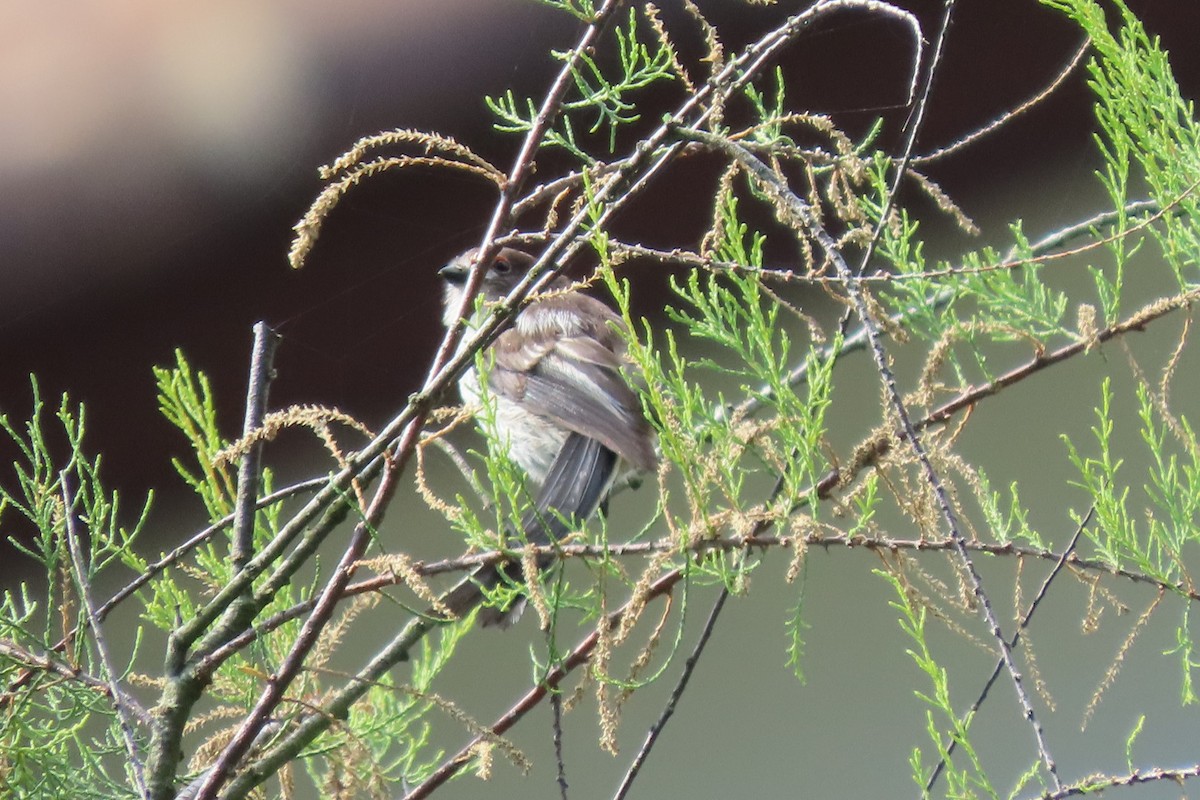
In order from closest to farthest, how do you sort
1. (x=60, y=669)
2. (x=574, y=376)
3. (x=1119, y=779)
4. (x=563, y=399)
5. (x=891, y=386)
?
(x=891, y=386)
(x=1119, y=779)
(x=60, y=669)
(x=563, y=399)
(x=574, y=376)

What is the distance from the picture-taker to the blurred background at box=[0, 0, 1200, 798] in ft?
7.69

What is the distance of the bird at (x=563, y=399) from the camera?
2.44 metres

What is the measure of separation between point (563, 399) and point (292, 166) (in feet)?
2.75

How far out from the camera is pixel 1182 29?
8.64 ft

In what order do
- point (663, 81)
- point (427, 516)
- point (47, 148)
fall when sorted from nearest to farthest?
point (47, 148), point (663, 81), point (427, 516)

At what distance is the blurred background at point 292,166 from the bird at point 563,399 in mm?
229

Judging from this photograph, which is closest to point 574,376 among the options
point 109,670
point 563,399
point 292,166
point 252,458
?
point 563,399

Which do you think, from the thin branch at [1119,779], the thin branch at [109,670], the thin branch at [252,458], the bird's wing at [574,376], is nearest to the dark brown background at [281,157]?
the bird's wing at [574,376]

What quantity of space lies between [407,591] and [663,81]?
5.49 ft

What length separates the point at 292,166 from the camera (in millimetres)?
2447

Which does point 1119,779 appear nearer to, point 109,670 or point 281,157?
point 109,670

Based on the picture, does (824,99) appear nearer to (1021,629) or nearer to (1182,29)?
(1182,29)

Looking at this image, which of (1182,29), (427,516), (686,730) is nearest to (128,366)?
(427,516)

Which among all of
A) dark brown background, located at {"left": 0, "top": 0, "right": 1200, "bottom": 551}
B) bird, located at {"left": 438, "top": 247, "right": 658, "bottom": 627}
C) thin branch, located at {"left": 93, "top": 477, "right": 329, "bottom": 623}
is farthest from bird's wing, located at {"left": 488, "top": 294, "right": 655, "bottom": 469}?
thin branch, located at {"left": 93, "top": 477, "right": 329, "bottom": 623}
